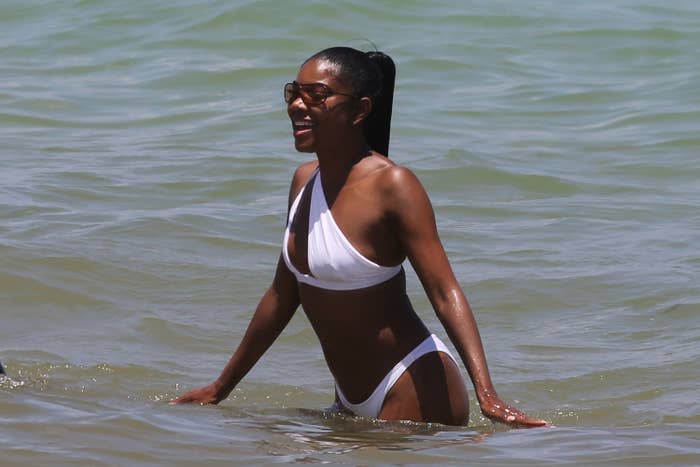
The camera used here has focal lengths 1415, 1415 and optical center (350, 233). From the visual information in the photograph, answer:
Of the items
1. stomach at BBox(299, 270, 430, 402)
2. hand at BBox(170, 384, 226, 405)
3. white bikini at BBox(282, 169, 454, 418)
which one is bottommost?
hand at BBox(170, 384, 226, 405)

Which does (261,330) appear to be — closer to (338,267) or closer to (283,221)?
(338,267)

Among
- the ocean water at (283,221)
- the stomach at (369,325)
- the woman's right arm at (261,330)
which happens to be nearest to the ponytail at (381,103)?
the stomach at (369,325)

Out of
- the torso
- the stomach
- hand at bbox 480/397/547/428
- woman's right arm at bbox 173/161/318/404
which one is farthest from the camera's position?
woman's right arm at bbox 173/161/318/404

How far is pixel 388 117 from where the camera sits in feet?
14.1

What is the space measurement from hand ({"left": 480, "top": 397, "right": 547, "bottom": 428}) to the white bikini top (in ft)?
1.68

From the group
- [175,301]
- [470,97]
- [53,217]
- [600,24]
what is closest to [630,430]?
[175,301]

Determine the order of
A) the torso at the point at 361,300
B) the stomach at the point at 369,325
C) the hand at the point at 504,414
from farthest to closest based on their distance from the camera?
the stomach at the point at 369,325, the torso at the point at 361,300, the hand at the point at 504,414

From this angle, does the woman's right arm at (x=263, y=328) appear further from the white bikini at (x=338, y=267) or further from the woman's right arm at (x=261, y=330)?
the white bikini at (x=338, y=267)

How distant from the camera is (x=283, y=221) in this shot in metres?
8.55

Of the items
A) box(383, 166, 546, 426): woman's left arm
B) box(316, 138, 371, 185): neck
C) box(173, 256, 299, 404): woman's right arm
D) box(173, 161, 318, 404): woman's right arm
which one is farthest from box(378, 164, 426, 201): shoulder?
box(173, 256, 299, 404): woman's right arm

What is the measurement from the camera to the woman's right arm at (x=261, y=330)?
178 inches

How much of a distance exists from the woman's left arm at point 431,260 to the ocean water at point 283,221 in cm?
25

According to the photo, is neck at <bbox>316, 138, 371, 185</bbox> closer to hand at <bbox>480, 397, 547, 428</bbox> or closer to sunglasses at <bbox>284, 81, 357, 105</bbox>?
sunglasses at <bbox>284, 81, 357, 105</bbox>

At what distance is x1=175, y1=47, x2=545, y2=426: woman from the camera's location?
13.4 ft
